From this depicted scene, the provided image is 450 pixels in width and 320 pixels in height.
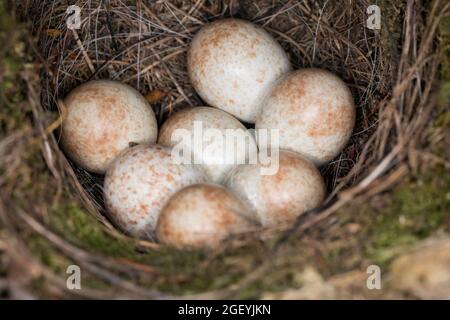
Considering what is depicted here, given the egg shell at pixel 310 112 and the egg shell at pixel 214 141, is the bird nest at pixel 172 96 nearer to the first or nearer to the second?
the egg shell at pixel 310 112

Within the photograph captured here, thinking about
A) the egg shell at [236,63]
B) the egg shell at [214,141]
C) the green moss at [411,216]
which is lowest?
the green moss at [411,216]

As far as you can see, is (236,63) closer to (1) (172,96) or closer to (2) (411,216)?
(1) (172,96)

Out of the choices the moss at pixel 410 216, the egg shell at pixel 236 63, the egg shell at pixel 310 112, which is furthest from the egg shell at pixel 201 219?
the egg shell at pixel 236 63

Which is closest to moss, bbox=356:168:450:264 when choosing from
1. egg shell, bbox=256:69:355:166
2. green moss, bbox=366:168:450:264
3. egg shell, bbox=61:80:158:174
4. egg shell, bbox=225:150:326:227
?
green moss, bbox=366:168:450:264

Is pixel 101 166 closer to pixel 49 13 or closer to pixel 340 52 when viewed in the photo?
pixel 49 13

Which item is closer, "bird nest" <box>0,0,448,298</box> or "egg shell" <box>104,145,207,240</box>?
"bird nest" <box>0,0,448,298</box>

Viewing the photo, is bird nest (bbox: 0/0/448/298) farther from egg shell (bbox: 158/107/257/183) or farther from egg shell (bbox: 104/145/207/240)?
egg shell (bbox: 158/107/257/183)

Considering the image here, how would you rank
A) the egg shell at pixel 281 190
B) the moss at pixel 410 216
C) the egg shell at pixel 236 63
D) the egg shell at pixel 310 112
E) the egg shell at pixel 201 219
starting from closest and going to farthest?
the moss at pixel 410 216 → the egg shell at pixel 201 219 → the egg shell at pixel 281 190 → the egg shell at pixel 310 112 → the egg shell at pixel 236 63

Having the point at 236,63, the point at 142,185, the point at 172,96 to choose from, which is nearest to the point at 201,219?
the point at 142,185
